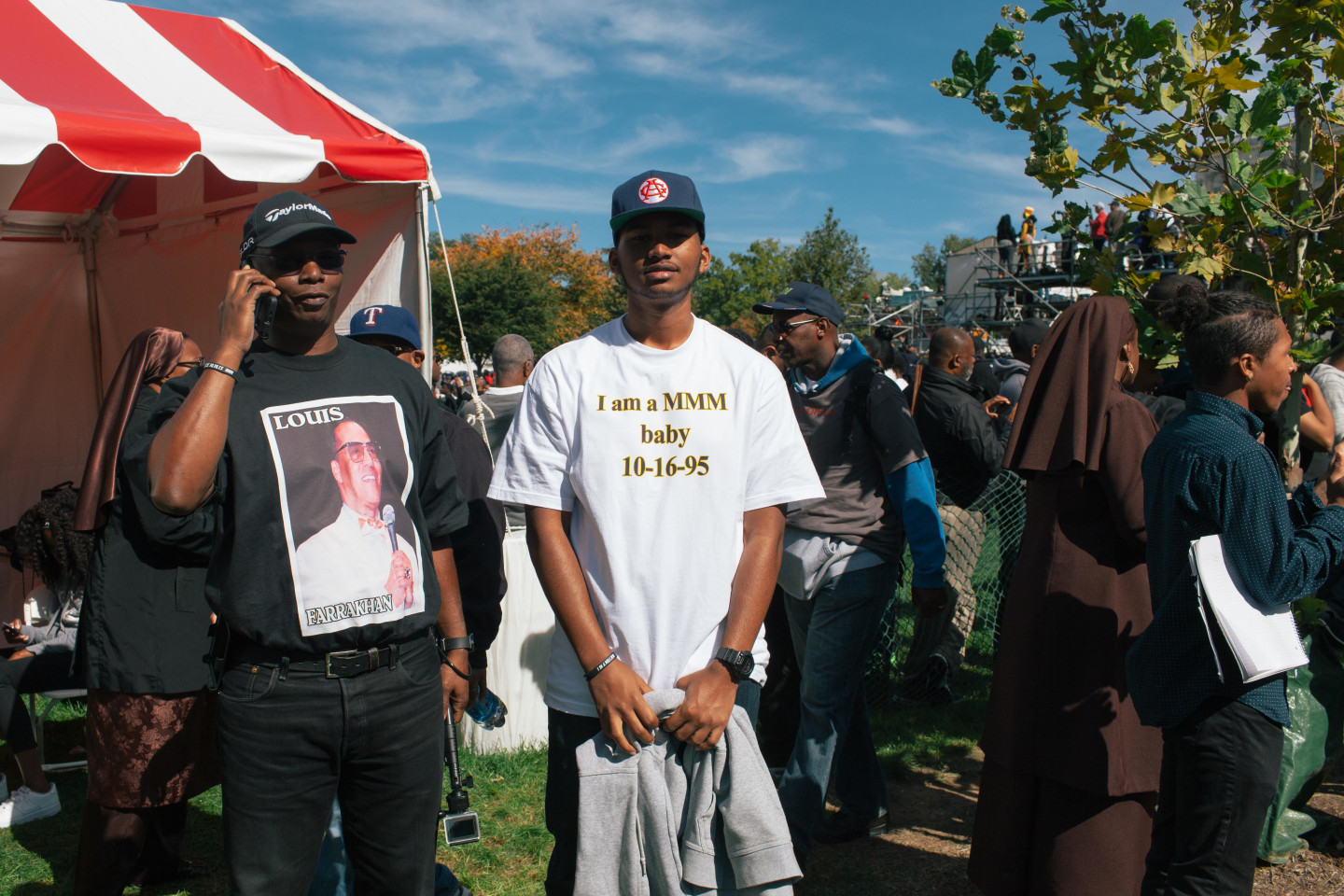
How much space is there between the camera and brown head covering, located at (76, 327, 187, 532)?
3.15m

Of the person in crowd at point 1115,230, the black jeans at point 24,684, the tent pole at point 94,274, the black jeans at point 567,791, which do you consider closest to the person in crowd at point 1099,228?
the person in crowd at point 1115,230

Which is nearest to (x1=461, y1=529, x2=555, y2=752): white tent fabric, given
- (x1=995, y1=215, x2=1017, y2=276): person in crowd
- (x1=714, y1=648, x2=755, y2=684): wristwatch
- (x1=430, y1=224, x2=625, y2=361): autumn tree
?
(x1=714, y1=648, x2=755, y2=684): wristwatch

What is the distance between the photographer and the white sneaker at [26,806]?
13.2 ft

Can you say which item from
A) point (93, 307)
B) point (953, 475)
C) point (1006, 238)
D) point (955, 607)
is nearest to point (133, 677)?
point (953, 475)

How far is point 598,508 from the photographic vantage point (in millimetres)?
2084

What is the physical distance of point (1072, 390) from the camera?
2.78 m

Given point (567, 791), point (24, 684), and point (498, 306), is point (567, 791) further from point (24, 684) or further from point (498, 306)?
point (498, 306)

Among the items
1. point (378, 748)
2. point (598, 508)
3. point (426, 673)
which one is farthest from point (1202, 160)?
point (378, 748)

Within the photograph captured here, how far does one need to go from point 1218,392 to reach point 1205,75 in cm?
102

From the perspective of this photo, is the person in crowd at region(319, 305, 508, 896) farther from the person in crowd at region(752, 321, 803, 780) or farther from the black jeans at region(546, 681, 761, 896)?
the person in crowd at region(752, 321, 803, 780)

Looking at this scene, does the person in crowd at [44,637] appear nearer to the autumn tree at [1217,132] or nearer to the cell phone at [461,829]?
the cell phone at [461,829]

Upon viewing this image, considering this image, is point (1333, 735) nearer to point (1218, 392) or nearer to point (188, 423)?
point (1218, 392)

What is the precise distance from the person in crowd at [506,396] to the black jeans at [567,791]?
2688 mm

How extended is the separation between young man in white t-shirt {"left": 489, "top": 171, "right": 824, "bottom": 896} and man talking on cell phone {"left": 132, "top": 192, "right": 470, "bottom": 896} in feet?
1.19
